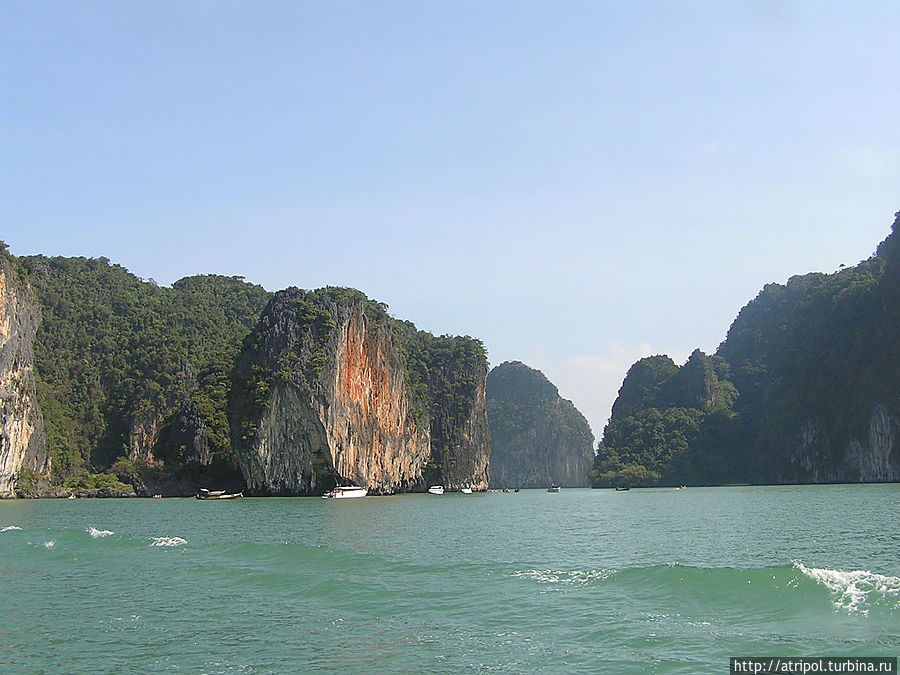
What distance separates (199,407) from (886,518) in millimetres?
71186

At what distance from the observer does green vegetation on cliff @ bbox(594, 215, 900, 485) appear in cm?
9719

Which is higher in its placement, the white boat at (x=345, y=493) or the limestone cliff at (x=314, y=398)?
the limestone cliff at (x=314, y=398)

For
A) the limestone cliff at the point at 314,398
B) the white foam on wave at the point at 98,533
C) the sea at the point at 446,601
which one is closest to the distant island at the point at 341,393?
the limestone cliff at the point at 314,398

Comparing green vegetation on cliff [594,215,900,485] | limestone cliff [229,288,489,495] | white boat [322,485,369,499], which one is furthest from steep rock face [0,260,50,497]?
green vegetation on cliff [594,215,900,485]

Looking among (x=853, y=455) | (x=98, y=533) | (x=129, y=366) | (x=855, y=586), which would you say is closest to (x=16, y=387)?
(x=129, y=366)

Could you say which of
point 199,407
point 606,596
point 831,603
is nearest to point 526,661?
point 606,596

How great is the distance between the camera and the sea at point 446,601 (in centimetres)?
1288

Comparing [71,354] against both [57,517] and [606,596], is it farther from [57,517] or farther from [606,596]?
[606,596]

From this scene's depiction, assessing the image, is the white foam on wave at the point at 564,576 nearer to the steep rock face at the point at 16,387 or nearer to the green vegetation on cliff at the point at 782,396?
the steep rock face at the point at 16,387

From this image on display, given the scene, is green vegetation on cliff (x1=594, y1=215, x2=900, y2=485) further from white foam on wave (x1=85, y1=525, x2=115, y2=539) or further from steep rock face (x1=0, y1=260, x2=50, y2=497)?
Answer: white foam on wave (x1=85, y1=525, x2=115, y2=539)

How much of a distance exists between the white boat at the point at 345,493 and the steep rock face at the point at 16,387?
92.1 feet

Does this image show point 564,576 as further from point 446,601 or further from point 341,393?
point 341,393

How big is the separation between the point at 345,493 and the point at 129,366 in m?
53.8

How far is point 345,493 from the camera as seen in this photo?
239 ft
